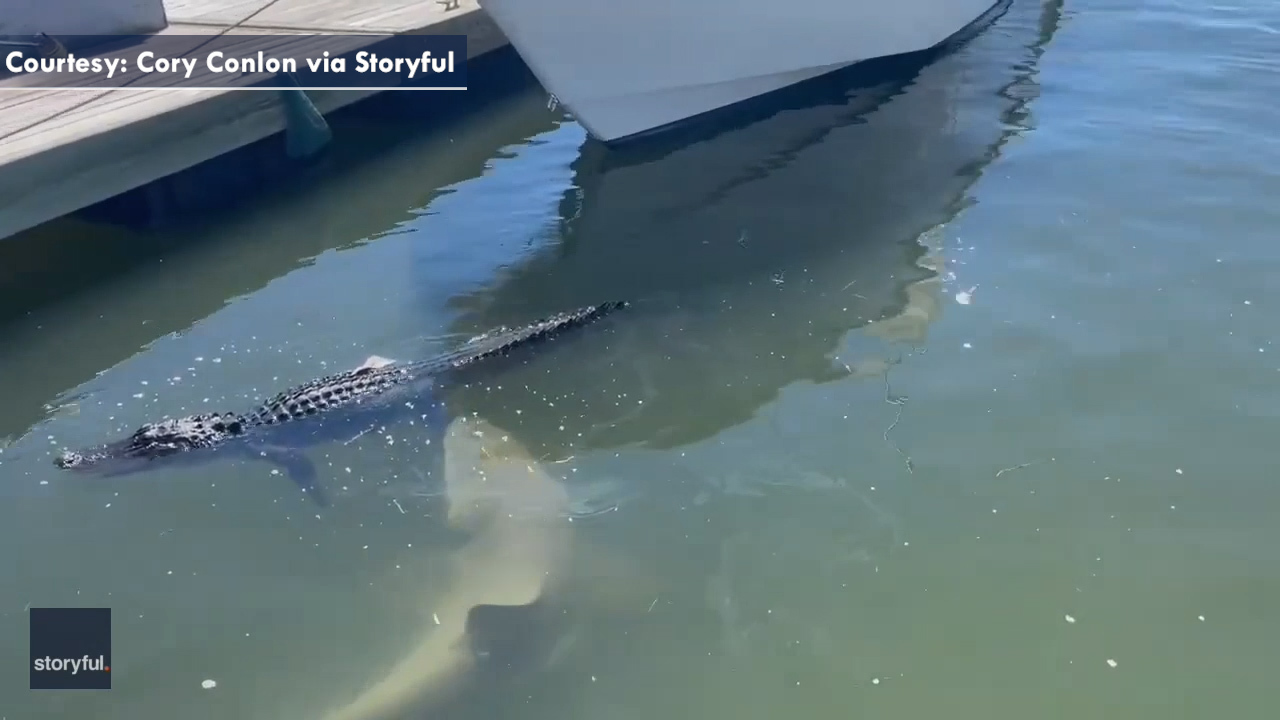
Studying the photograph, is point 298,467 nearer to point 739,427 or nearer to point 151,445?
point 151,445

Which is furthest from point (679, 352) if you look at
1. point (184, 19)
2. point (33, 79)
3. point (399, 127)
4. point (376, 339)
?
point (184, 19)

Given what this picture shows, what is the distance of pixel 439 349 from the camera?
622cm

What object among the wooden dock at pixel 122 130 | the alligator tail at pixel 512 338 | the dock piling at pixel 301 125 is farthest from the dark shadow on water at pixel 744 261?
the wooden dock at pixel 122 130

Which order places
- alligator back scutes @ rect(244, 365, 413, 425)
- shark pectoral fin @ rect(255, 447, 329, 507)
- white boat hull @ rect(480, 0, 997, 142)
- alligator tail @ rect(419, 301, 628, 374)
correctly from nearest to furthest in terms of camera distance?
shark pectoral fin @ rect(255, 447, 329, 507)
alligator back scutes @ rect(244, 365, 413, 425)
alligator tail @ rect(419, 301, 628, 374)
white boat hull @ rect(480, 0, 997, 142)

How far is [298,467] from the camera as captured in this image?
17.0 ft

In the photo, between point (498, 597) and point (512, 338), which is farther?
point (512, 338)

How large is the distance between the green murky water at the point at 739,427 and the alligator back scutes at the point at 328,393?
30 cm

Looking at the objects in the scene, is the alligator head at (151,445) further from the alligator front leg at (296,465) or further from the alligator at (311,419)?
the alligator front leg at (296,465)

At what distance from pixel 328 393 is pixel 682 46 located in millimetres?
4843

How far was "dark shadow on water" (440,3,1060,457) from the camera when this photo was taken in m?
5.66

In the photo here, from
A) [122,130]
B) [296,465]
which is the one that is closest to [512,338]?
[296,465]

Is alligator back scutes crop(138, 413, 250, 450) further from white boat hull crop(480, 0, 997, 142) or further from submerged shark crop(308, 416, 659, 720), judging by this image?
white boat hull crop(480, 0, 997, 142)

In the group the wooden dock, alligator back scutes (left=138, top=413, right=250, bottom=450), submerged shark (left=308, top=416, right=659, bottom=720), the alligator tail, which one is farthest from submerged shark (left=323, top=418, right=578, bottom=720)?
the wooden dock

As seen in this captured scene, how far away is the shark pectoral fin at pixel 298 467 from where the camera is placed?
5031 millimetres
